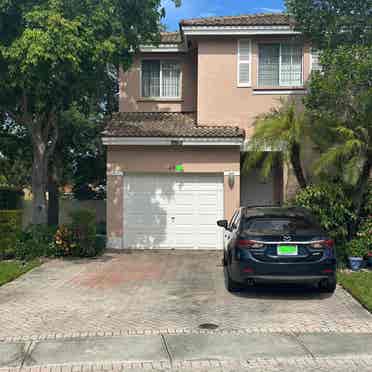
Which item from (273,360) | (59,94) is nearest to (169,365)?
(273,360)

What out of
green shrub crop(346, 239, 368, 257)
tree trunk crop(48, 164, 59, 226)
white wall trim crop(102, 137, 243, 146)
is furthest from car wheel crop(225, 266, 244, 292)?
tree trunk crop(48, 164, 59, 226)

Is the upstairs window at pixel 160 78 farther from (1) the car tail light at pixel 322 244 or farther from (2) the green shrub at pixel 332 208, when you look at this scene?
(1) the car tail light at pixel 322 244

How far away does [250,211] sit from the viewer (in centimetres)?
894

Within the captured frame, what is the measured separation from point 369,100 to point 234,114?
5413 millimetres

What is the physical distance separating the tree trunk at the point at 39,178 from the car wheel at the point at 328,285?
848 cm

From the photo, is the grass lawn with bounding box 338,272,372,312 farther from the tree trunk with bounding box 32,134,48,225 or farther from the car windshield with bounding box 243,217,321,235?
the tree trunk with bounding box 32,134,48,225

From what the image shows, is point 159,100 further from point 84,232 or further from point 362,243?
point 362,243

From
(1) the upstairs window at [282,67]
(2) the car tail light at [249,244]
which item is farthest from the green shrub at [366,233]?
(1) the upstairs window at [282,67]

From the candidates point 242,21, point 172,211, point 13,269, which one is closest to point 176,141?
point 172,211

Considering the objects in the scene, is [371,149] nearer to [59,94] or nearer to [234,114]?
[234,114]

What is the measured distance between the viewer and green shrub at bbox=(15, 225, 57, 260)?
12219 millimetres

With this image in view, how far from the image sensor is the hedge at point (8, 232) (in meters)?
12.3

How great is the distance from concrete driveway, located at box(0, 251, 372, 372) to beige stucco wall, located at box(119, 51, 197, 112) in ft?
25.9

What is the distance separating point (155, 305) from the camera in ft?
25.2
